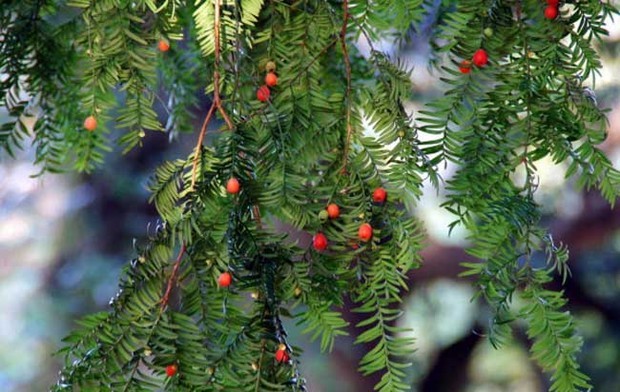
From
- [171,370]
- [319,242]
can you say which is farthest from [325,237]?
[171,370]

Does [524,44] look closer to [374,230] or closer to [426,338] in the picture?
[374,230]

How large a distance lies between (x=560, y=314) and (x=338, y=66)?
32 cm

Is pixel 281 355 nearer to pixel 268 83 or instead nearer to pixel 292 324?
pixel 268 83

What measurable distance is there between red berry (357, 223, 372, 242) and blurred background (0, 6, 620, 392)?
1.44 meters

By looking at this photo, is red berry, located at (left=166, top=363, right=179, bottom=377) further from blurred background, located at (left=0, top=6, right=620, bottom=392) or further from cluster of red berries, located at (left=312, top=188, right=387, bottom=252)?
blurred background, located at (left=0, top=6, right=620, bottom=392)

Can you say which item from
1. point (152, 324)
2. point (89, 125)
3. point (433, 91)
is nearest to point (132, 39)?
point (89, 125)

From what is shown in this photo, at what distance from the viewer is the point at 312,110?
19.9 inches

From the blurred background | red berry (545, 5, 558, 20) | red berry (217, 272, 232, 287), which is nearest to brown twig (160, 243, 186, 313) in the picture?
red berry (217, 272, 232, 287)

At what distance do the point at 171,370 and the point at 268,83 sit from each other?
0.63 feet

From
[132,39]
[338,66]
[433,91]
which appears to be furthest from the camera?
[433,91]

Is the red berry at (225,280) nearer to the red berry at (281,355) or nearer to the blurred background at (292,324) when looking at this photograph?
the red berry at (281,355)

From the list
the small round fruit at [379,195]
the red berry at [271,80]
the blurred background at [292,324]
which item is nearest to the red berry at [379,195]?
the small round fruit at [379,195]

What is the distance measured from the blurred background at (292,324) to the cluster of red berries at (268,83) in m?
1.35

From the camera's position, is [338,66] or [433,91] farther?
[433,91]
